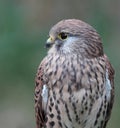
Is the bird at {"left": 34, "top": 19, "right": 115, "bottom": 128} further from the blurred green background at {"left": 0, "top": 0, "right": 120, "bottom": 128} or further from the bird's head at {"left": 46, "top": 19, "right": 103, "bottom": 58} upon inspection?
the blurred green background at {"left": 0, "top": 0, "right": 120, "bottom": 128}

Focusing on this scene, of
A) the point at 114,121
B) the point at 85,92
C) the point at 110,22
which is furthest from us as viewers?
the point at 110,22

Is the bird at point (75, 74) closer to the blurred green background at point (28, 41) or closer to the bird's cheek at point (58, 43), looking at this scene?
the bird's cheek at point (58, 43)

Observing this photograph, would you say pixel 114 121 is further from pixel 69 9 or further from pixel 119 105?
pixel 69 9

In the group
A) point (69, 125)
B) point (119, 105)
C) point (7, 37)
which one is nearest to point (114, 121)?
point (119, 105)

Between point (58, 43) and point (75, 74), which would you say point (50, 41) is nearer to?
point (58, 43)

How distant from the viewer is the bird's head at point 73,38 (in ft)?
34.4

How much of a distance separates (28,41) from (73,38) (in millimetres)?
3343

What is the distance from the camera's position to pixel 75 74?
10.6m

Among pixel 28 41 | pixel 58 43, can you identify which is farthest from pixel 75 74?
pixel 28 41

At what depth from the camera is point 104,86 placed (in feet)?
34.9

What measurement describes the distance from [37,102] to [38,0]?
13.6 ft

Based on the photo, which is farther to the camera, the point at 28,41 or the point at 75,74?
the point at 28,41

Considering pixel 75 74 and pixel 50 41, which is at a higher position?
pixel 50 41

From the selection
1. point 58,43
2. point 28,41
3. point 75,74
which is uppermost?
point 58,43
